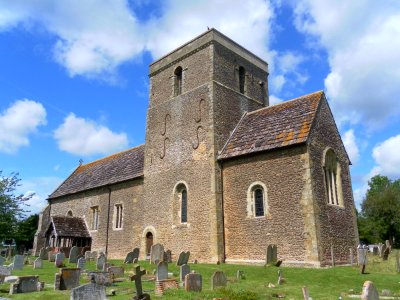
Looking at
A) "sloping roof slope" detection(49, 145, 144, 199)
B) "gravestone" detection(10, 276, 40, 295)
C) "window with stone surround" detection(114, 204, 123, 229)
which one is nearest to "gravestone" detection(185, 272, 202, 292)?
"gravestone" detection(10, 276, 40, 295)

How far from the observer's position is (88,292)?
9.39 metres

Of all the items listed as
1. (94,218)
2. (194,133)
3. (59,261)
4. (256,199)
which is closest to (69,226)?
(94,218)

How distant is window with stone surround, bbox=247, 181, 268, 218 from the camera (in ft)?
61.9

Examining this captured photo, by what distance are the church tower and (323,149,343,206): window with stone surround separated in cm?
591

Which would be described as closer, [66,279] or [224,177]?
[66,279]

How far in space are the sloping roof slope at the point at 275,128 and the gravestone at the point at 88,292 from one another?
1192 centimetres

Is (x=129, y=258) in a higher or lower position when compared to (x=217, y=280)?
higher

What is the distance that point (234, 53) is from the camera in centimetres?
2500

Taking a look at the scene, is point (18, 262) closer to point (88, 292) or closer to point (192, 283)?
point (88, 292)

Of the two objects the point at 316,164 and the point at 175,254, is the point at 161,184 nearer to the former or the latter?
the point at 175,254

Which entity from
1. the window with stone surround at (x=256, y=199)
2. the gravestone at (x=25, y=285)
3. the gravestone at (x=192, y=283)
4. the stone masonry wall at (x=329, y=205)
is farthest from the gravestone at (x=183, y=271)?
the stone masonry wall at (x=329, y=205)

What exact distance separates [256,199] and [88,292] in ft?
38.3

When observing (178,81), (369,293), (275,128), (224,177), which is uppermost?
(178,81)

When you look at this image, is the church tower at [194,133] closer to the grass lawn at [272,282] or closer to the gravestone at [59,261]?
the grass lawn at [272,282]
